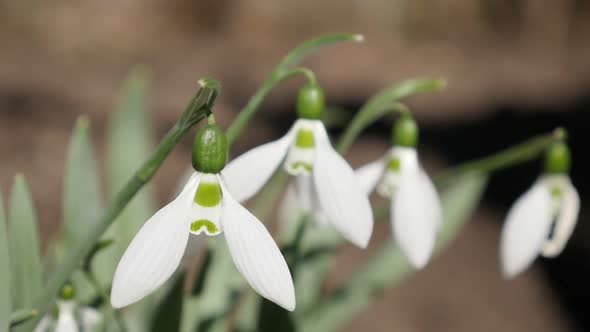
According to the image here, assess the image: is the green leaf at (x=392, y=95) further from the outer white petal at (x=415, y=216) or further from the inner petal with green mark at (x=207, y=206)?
the inner petal with green mark at (x=207, y=206)

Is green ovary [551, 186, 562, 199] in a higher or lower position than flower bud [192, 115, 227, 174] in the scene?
lower

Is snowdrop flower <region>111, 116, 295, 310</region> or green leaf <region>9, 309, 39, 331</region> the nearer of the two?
snowdrop flower <region>111, 116, 295, 310</region>

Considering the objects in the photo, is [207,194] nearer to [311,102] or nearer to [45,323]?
[311,102]

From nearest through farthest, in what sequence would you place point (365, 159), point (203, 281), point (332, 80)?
point (203, 281)
point (365, 159)
point (332, 80)

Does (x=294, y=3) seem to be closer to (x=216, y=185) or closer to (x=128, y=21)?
(x=128, y=21)

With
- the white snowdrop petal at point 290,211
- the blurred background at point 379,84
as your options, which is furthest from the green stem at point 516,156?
the blurred background at point 379,84

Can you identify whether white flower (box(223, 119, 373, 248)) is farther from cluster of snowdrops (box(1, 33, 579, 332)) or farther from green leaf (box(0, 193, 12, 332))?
green leaf (box(0, 193, 12, 332))

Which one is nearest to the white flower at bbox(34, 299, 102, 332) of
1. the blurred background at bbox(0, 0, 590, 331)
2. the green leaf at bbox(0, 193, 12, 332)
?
the green leaf at bbox(0, 193, 12, 332)

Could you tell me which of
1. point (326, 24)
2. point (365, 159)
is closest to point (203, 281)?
point (365, 159)
